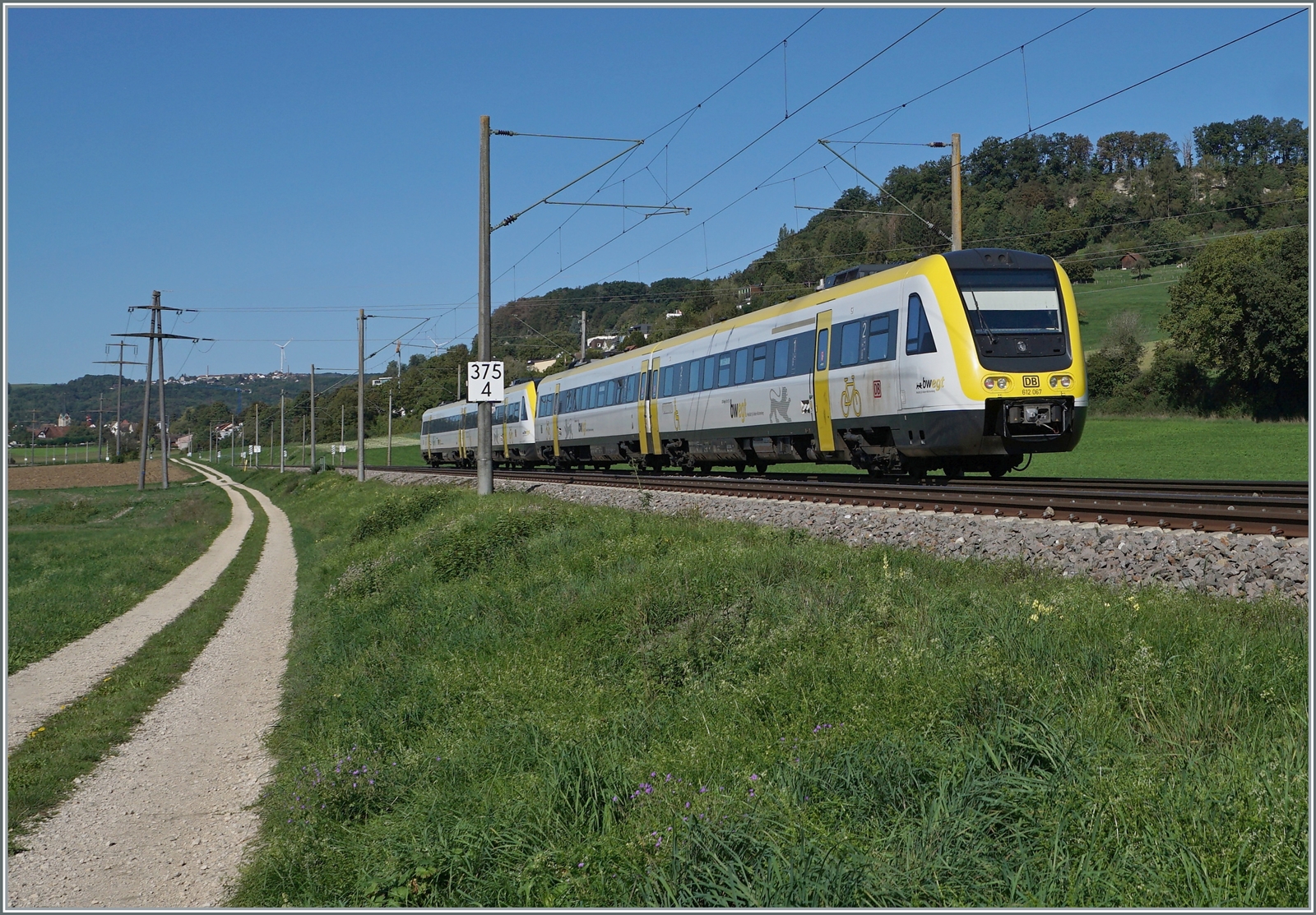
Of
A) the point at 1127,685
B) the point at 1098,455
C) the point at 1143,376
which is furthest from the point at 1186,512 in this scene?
the point at 1143,376

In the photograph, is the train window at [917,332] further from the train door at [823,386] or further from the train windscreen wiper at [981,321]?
the train door at [823,386]

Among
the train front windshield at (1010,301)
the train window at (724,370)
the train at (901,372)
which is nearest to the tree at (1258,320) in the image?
the train at (901,372)

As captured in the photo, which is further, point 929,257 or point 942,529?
point 929,257

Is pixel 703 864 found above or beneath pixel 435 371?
beneath

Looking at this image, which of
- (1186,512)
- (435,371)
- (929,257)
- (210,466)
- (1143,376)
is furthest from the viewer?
(210,466)

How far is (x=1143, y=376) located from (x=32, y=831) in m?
61.3

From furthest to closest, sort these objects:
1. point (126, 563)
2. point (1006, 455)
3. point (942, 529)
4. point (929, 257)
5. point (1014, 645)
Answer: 1. point (126, 563)
2. point (1006, 455)
3. point (929, 257)
4. point (942, 529)
5. point (1014, 645)

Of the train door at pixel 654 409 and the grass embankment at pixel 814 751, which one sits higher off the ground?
the train door at pixel 654 409

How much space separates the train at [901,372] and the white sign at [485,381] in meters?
5.49

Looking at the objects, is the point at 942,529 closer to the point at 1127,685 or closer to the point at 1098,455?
the point at 1127,685

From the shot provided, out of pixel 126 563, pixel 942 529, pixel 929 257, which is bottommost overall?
pixel 126 563

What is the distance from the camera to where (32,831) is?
7664 mm

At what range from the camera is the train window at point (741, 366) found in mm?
24078

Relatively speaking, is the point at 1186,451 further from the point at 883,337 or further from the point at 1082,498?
the point at 1082,498
